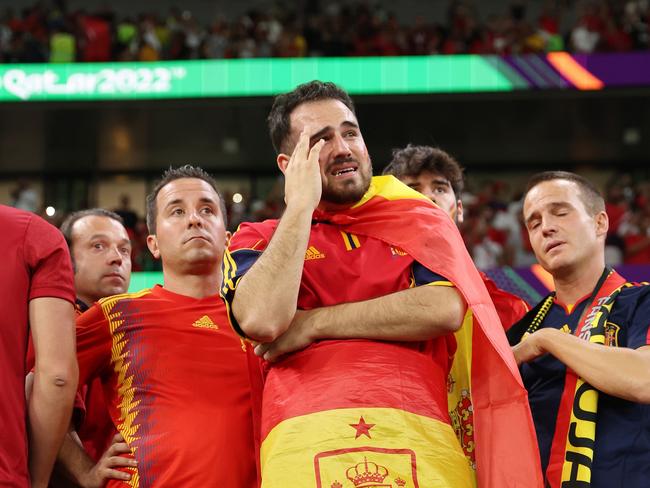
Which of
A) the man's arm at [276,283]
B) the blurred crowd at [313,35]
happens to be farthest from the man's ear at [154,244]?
the blurred crowd at [313,35]

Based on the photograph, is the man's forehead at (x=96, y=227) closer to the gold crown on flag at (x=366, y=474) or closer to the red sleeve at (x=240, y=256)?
the red sleeve at (x=240, y=256)

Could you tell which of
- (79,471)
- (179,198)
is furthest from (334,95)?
Answer: (79,471)

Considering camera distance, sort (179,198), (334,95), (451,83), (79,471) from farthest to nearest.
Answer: (451,83)
(179,198)
(79,471)
(334,95)

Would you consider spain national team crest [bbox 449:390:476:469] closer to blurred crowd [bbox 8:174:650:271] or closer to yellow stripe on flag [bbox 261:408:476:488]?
yellow stripe on flag [bbox 261:408:476:488]

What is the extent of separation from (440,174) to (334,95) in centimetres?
121

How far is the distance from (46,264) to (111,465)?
2.71ft

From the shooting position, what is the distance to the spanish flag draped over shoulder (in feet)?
8.49

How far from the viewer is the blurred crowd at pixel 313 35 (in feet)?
47.6

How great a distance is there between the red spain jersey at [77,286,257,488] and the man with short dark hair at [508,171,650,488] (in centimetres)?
99

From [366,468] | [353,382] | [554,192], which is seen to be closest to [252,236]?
[353,382]

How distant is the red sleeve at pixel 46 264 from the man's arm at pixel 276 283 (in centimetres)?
54

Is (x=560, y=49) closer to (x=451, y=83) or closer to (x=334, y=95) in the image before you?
(x=451, y=83)

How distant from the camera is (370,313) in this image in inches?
103

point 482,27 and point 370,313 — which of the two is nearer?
point 370,313
